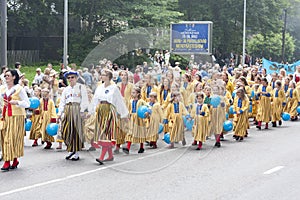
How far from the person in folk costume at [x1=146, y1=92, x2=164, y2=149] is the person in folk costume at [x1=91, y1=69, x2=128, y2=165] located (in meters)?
2.10

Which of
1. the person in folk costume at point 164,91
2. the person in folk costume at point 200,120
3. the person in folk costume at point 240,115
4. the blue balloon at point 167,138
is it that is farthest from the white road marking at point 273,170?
the person in folk costume at point 164,91

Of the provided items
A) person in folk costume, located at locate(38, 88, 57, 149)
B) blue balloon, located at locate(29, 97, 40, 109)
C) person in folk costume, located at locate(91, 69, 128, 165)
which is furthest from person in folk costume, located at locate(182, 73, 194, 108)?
person in folk costume, located at locate(91, 69, 128, 165)

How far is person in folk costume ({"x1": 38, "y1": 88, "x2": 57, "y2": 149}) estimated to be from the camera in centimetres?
1409

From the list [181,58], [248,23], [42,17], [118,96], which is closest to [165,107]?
[118,96]

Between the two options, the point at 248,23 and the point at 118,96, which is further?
the point at 248,23

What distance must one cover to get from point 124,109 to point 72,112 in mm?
1009

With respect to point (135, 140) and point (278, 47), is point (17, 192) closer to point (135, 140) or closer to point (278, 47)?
point (135, 140)

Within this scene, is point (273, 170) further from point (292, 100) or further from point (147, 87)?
point (292, 100)

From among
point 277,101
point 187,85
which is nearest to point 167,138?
point 187,85

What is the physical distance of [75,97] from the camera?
12.4 metres

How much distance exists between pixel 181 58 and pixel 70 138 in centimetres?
1344

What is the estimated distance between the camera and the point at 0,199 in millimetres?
9102

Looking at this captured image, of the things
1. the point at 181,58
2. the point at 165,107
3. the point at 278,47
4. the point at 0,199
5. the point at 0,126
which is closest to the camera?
the point at 0,199

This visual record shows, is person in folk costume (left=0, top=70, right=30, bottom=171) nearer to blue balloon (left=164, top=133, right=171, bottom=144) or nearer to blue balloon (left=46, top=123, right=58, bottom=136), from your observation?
blue balloon (left=46, top=123, right=58, bottom=136)
